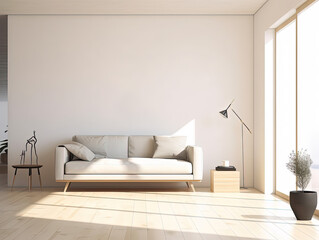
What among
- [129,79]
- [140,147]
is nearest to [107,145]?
[140,147]

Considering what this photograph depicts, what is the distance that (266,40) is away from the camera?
6965 millimetres

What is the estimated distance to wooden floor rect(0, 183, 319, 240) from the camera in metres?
4.00

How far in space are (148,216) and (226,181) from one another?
242cm

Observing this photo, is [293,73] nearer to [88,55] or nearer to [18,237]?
[88,55]

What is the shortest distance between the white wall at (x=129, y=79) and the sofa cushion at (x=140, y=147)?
0.22 metres

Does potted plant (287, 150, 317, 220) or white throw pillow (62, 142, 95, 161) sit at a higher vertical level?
white throw pillow (62, 142, 95, 161)

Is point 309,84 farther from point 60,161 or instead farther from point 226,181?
point 60,161

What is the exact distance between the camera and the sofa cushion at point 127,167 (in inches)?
264

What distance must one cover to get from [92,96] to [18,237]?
4.04 m

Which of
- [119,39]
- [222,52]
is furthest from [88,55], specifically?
[222,52]

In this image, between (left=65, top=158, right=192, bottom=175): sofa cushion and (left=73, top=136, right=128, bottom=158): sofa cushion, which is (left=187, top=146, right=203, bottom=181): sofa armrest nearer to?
(left=65, top=158, right=192, bottom=175): sofa cushion

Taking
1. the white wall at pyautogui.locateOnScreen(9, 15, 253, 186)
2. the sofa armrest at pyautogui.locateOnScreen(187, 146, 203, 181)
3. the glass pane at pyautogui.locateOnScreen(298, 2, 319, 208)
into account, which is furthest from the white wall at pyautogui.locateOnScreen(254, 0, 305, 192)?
the sofa armrest at pyautogui.locateOnScreen(187, 146, 203, 181)

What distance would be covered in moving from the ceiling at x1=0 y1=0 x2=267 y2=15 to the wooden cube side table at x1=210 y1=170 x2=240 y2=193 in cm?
264

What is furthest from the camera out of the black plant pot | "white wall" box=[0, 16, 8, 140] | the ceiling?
"white wall" box=[0, 16, 8, 140]
